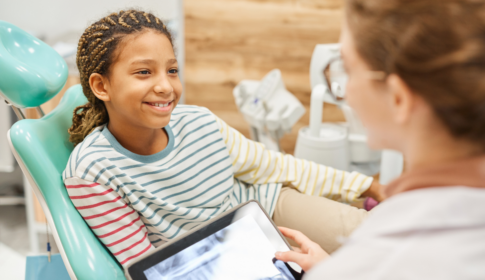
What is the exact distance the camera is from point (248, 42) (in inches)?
87.7

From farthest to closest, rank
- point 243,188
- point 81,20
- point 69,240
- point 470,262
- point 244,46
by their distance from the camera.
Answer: point 244,46 → point 81,20 → point 243,188 → point 69,240 → point 470,262

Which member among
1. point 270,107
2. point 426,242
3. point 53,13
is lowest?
point 270,107

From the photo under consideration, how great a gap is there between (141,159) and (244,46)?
1526mm

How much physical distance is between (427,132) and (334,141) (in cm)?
95

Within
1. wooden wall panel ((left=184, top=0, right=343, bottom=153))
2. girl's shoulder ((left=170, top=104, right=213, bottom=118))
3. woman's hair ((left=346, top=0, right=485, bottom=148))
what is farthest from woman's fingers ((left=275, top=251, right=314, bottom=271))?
wooden wall panel ((left=184, top=0, right=343, bottom=153))

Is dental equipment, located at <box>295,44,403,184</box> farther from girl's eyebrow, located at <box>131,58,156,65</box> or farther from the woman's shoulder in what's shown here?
the woman's shoulder

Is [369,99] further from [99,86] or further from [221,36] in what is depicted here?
[221,36]

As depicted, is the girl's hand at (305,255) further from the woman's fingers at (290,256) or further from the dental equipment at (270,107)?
the dental equipment at (270,107)

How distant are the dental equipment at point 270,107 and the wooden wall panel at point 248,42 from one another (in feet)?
2.11

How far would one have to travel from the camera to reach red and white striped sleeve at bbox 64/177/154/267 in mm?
751

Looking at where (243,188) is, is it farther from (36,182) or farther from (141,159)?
(36,182)

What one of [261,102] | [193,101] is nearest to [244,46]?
[193,101]

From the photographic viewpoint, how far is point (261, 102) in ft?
5.03

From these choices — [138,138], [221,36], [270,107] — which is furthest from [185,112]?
[221,36]
